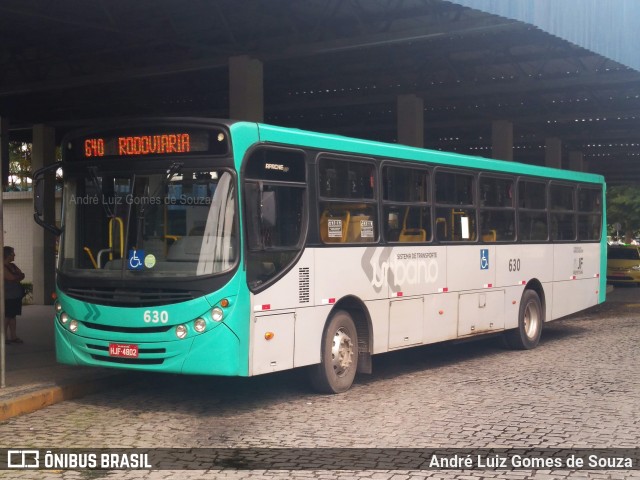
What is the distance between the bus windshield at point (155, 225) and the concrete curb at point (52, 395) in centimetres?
131

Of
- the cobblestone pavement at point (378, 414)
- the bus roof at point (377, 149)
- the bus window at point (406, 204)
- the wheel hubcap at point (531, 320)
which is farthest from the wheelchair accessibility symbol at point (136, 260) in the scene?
the wheel hubcap at point (531, 320)

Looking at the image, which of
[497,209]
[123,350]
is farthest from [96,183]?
[497,209]

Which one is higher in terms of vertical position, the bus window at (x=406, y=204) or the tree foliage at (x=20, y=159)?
the tree foliage at (x=20, y=159)

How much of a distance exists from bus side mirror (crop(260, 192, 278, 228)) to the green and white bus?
16 millimetres

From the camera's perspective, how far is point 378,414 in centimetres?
970

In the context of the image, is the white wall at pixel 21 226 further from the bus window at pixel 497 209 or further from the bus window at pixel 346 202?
the bus window at pixel 346 202

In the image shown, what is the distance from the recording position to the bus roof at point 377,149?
10.4 metres

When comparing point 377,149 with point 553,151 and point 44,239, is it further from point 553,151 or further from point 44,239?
point 553,151

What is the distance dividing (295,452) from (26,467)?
83.7 inches

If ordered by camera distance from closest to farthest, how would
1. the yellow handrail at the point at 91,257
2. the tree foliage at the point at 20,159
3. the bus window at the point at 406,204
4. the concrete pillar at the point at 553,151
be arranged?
the yellow handrail at the point at 91,257, the bus window at the point at 406,204, the concrete pillar at the point at 553,151, the tree foliage at the point at 20,159

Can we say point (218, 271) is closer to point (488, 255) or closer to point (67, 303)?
point (67, 303)

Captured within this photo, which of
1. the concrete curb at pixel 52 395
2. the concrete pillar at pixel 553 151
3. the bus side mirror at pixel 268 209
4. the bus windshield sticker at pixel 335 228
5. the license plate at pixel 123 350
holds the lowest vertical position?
the concrete curb at pixel 52 395

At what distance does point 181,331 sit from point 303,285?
5.05ft

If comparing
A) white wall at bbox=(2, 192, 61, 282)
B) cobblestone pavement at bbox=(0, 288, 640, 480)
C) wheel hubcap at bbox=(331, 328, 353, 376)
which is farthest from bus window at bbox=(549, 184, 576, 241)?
white wall at bbox=(2, 192, 61, 282)
